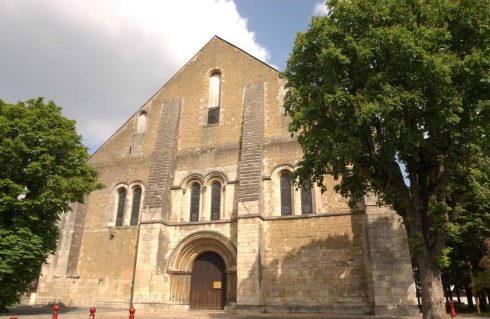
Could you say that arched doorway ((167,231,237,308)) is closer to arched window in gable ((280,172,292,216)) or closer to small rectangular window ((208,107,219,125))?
arched window in gable ((280,172,292,216))

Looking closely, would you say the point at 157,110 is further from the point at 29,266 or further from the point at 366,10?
the point at 366,10

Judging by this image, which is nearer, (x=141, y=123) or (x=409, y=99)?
(x=409, y=99)

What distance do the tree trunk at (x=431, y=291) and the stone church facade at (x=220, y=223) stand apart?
13.7 feet

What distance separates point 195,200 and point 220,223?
220cm

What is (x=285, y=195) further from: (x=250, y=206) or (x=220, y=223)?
(x=220, y=223)

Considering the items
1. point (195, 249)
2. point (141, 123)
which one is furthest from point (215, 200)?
point (141, 123)

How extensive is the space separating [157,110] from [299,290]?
12.7 metres

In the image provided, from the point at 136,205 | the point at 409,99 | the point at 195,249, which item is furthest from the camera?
the point at 136,205

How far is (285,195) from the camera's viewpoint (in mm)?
17359

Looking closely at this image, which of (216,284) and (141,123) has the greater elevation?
(141,123)

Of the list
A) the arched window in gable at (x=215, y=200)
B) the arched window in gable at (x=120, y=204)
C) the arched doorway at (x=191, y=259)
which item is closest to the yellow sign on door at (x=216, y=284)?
the arched doorway at (x=191, y=259)

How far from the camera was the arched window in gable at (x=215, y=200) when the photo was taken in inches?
718

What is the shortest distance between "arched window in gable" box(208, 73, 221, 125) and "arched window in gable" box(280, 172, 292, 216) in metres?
5.20

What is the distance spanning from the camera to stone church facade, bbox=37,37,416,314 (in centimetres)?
1502
